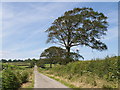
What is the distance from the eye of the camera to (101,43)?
1302 inches

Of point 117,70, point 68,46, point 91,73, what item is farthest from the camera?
point 68,46

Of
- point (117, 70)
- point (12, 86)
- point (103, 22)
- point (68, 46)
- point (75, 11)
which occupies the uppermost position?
point (75, 11)

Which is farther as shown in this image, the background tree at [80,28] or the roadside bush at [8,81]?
the background tree at [80,28]

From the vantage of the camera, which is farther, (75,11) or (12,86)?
(75,11)

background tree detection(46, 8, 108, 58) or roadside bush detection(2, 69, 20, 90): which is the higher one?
background tree detection(46, 8, 108, 58)

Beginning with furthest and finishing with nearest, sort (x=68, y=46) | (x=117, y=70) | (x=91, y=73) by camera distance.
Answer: (x=68, y=46)
(x=91, y=73)
(x=117, y=70)

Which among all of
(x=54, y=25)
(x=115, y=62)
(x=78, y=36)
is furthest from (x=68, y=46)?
(x=115, y=62)

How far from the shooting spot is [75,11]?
33188 mm

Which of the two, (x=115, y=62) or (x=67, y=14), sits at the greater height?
(x=67, y=14)

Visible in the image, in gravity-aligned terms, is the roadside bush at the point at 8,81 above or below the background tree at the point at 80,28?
below

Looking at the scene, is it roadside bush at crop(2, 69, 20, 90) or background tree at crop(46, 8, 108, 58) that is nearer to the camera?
roadside bush at crop(2, 69, 20, 90)

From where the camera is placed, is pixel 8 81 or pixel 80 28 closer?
pixel 8 81

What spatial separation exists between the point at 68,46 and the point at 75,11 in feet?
23.0

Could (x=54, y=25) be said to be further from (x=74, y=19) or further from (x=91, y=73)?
(x=91, y=73)
